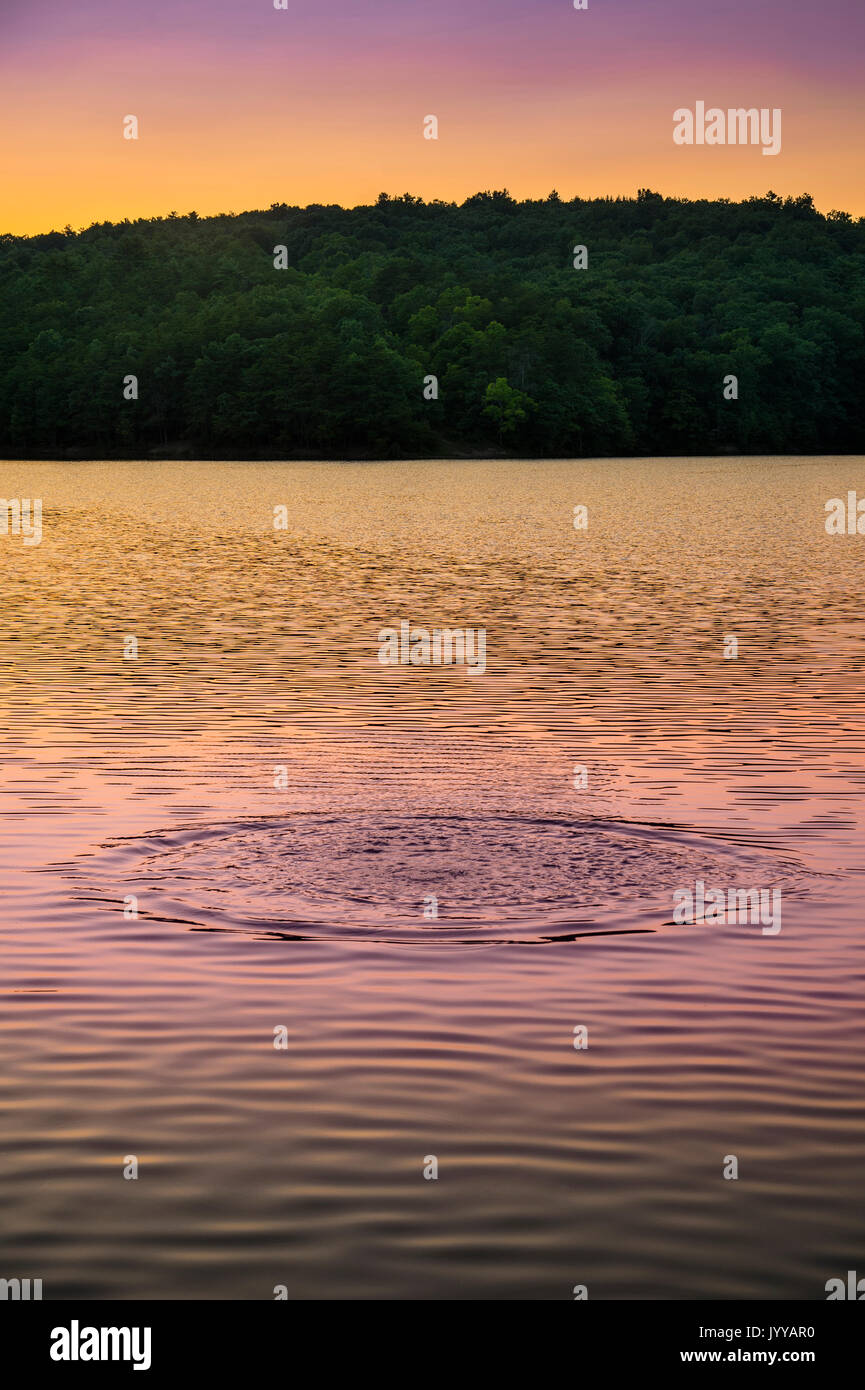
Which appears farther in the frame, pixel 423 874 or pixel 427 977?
pixel 423 874

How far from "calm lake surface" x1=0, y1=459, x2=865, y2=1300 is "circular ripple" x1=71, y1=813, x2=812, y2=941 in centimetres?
6

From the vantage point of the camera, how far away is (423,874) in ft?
64.9

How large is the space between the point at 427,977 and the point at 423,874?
384 cm

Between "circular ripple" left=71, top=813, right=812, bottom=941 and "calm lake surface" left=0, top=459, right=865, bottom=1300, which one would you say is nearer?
"calm lake surface" left=0, top=459, right=865, bottom=1300

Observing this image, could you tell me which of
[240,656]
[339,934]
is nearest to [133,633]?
[240,656]

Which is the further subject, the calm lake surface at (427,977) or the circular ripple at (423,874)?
the circular ripple at (423,874)

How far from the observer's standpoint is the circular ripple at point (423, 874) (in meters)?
17.8

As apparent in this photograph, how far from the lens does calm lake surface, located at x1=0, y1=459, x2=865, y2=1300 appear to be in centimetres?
1100

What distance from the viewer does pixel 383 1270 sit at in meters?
10.5

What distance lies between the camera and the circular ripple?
17812mm

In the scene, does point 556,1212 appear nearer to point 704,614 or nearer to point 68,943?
point 68,943

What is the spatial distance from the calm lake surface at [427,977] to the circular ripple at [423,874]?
6 centimetres

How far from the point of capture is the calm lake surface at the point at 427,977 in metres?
11.0

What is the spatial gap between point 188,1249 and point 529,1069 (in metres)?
3.57
